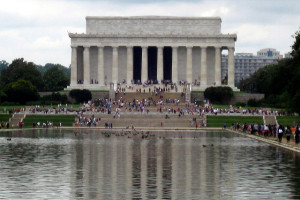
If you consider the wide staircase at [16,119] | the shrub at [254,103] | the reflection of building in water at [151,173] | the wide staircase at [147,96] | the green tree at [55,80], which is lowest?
the reflection of building in water at [151,173]

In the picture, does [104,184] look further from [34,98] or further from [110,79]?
[110,79]

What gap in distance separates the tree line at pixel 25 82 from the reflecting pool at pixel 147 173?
72.6 meters

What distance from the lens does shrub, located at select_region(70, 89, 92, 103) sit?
123625 millimetres

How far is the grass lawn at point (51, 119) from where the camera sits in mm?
95606

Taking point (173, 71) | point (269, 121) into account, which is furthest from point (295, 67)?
point (173, 71)

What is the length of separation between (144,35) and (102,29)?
815 cm

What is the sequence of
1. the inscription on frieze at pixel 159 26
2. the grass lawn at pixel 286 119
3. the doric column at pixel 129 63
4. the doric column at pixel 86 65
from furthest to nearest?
the inscription on frieze at pixel 159 26 < the doric column at pixel 86 65 < the doric column at pixel 129 63 < the grass lawn at pixel 286 119

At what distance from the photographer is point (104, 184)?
27688 millimetres

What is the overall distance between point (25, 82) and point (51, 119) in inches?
1189

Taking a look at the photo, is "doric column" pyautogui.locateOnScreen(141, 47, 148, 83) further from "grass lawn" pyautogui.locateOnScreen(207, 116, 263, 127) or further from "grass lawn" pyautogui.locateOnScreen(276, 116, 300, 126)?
"grass lawn" pyautogui.locateOnScreen(276, 116, 300, 126)

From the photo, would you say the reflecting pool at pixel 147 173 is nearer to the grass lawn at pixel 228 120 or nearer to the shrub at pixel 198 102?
the grass lawn at pixel 228 120

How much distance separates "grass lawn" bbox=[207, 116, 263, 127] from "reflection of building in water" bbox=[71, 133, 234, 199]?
4629 centimetres

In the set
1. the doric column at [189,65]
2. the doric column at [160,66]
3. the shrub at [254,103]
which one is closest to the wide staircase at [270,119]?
A: the shrub at [254,103]

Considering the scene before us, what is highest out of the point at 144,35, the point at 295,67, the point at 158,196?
the point at 144,35
